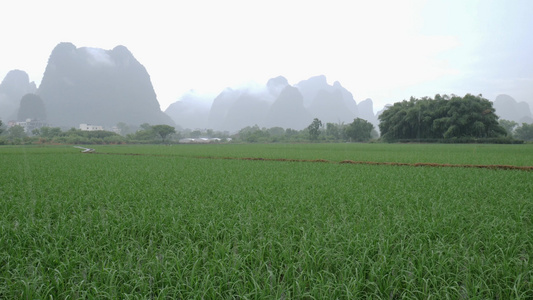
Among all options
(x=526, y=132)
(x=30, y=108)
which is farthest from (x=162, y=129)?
(x=30, y=108)

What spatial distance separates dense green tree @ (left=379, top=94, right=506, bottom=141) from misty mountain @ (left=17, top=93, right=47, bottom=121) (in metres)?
179

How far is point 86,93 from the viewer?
179125 millimetres

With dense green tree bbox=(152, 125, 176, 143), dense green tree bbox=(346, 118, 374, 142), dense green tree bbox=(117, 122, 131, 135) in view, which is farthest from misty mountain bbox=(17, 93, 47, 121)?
dense green tree bbox=(346, 118, 374, 142)

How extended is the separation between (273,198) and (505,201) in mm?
4939

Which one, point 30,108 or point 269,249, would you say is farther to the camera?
point 30,108

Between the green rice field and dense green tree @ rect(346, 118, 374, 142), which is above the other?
dense green tree @ rect(346, 118, 374, 142)

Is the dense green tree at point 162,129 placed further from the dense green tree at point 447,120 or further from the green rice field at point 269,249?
the green rice field at point 269,249

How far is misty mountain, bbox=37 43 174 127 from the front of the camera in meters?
172

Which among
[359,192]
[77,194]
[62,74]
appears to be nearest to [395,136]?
[359,192]

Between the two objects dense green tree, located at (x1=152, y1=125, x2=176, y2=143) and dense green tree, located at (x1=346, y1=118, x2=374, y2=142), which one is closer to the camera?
dense green tree, located at (x1=346, y1=118, x2=374, y2=142)

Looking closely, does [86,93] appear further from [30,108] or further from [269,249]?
[269,249]

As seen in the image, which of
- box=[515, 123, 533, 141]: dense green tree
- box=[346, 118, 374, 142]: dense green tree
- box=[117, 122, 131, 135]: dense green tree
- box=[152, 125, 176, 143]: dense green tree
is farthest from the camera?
box=[117, 122, 131, 135]: dense green tree

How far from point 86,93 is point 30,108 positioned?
31.0 meters

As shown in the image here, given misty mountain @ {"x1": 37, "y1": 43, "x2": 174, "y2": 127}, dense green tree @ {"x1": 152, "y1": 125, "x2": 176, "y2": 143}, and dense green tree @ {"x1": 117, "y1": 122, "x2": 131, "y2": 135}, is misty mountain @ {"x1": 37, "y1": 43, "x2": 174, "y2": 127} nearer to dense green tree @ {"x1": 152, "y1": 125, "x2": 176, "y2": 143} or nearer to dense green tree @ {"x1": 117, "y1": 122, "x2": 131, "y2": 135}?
dense green tree @ {"x1": 117, "y1": 122, "x2": 131, "y2": 135}
